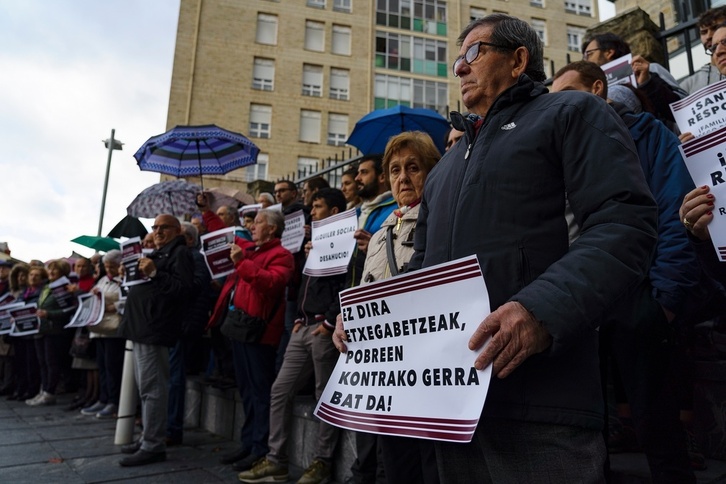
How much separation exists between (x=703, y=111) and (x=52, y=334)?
9.07 metres

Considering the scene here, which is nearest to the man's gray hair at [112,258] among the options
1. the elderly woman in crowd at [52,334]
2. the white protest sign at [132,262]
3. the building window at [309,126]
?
the elderly woman in crowd at [52,334]

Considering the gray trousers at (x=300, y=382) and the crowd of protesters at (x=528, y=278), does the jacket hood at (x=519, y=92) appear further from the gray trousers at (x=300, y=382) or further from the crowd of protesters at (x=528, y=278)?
the gray trousers at (x=300, y=382)

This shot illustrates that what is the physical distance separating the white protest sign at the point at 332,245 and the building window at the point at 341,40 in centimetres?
2935

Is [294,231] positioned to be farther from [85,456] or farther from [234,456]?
[85,456]

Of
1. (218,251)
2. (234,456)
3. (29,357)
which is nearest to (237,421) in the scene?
(234,456)

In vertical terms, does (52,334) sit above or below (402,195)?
below

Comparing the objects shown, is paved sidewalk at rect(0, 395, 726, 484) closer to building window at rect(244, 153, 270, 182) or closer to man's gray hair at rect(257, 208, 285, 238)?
man's gray hair at rect(257, 208, 285, 238)

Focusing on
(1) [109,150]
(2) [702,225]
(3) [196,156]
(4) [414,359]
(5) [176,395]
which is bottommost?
(5) [176,395]

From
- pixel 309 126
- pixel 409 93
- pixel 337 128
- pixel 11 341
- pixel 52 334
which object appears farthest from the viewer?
pixel 409 93

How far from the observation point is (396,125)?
6488mm

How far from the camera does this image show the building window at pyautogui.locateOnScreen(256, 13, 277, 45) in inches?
1200

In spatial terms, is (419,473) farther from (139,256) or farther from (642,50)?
(642,50)

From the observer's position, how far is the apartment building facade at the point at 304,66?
28922mm

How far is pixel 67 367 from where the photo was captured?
8.97 meters
